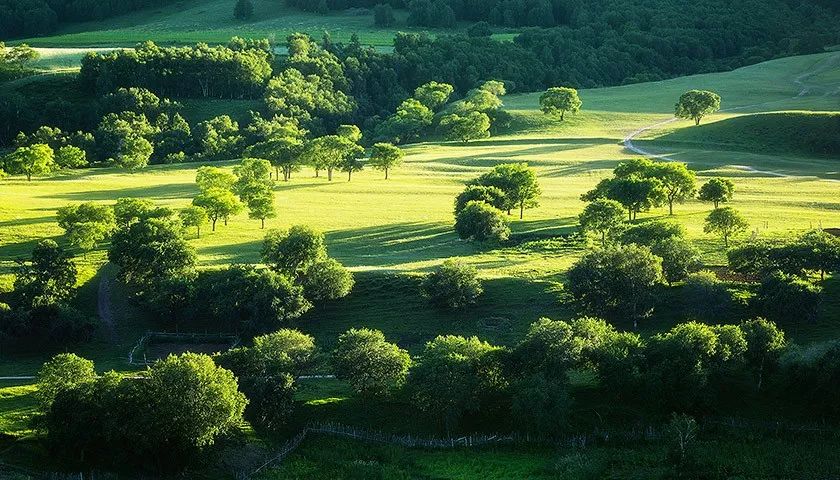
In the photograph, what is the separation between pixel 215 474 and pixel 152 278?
93.1 ft

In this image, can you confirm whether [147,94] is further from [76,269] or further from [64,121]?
[76,269]

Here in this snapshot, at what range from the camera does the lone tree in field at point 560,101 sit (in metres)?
172

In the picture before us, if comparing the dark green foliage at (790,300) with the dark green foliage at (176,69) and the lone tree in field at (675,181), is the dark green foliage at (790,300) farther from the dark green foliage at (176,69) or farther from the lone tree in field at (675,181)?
the dark green foliage at (176,69)

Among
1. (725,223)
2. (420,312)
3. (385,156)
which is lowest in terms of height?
(420,312)

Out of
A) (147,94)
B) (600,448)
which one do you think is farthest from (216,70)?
(600,448)

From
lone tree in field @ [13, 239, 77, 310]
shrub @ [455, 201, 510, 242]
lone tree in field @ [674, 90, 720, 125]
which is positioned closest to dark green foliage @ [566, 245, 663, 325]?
shrub @ [455, 201, 510, 242]

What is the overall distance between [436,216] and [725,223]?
29.7 m

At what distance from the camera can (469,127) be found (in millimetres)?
158750

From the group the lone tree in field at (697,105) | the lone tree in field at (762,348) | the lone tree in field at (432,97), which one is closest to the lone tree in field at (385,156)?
the lone tree in field at (697,105)

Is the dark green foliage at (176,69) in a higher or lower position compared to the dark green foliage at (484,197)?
higher

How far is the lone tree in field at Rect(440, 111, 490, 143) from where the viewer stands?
159m

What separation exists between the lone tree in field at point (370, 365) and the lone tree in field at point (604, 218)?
28.8 meters

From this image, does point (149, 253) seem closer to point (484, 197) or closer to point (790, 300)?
point (484, 197)

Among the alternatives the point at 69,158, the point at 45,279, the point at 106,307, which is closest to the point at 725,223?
the point at 106,307
